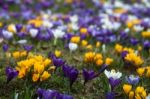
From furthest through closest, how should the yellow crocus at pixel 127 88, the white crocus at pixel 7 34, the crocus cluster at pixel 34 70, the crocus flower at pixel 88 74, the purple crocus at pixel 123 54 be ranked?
the white crocus at pixel 7 34, the purple crocus at pixel 123 54, the crocus flower at pixel 88 74, the crocus cluster at pixel 34 70, the yellow crocus at pixel 127 88

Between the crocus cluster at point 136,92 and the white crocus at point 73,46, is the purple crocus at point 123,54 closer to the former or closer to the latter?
the white crocus at point 73,46

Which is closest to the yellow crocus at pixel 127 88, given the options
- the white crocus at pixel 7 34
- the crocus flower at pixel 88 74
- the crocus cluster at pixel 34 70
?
the crocus flower at pixel 88 74

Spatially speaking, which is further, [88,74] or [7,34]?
[7,34]

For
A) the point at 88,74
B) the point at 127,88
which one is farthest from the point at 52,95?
the point at 127,88

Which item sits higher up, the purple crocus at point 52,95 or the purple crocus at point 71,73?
the purple crocus at point 71,73

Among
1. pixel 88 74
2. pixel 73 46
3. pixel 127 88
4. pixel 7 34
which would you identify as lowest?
pixel 127 88

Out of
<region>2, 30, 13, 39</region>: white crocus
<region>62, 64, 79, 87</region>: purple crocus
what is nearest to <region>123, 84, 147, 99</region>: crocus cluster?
<region>62, 64, 79, 87</region>: purple crocus

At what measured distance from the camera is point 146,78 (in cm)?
610

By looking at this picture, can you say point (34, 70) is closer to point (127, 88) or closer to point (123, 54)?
point (127, 88)

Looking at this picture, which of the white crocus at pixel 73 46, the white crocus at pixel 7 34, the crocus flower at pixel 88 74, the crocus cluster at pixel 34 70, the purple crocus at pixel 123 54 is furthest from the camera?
the white crocus at pixel 7 34

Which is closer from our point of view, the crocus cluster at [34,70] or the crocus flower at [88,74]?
the crocus cluster at [34,70]

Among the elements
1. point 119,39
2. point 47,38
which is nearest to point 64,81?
point 47,38

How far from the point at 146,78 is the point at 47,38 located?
2981mm

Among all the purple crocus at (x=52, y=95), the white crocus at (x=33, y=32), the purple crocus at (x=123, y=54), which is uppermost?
the white crocus at (x=33, y=32)
